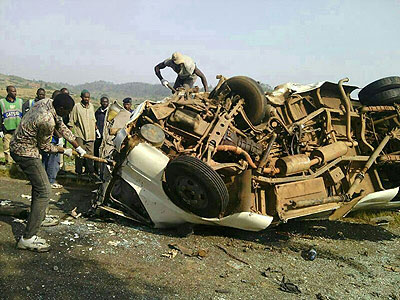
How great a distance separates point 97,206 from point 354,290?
3052 millimetres

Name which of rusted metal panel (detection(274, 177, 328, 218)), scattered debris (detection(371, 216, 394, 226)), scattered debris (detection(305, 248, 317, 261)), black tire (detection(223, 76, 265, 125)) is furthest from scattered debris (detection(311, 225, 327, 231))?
black tire (detection(223, 76, 265, 125))

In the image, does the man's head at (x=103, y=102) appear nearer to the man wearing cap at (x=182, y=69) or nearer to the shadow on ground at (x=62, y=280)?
the man wearing cap at (x=182, y=69)

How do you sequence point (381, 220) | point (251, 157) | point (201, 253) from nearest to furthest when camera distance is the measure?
point (201, 253)
point (251, 157)
point (381, 220)

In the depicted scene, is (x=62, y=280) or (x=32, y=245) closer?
(x=62, y=280)

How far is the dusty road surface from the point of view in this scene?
9.76 ft

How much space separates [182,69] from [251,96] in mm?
2292

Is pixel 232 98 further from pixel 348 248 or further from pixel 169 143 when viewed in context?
pixel 348 248

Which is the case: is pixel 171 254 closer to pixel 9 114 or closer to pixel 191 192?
pixel 191 192

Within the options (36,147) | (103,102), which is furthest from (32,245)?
(103,102)

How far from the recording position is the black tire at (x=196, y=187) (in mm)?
3664

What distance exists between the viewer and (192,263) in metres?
3.60

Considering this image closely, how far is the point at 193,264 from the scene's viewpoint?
11.8ft

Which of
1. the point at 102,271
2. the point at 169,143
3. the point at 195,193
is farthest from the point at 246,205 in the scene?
the point at 102,271

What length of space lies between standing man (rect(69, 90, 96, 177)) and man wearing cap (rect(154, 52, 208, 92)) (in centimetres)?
152
